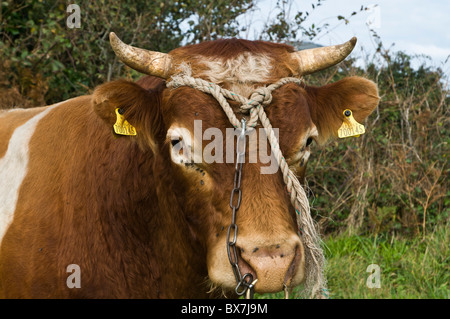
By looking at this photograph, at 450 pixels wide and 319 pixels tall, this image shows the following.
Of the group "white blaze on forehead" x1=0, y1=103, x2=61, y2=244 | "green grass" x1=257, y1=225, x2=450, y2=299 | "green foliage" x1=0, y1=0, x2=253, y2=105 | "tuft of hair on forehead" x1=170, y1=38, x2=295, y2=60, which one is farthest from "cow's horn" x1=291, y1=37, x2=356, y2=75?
"green foliage" x1=0, y1=0, x2=253, y2=105

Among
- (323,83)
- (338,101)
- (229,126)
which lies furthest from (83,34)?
(229,126)

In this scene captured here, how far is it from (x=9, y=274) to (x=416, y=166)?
4620 millimetres

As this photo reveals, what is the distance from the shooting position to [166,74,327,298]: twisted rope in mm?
2275

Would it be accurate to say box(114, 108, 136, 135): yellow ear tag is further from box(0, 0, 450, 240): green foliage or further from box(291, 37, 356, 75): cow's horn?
box(0, 0, 450, 240): green foliage

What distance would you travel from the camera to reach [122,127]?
2.69 metres

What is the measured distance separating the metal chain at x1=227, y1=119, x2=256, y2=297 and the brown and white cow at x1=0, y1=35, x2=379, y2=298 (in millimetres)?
33

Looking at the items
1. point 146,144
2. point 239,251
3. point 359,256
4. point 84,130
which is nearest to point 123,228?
point 146,144

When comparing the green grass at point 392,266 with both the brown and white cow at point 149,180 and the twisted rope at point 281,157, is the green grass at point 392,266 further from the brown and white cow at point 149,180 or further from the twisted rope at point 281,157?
the twisted rope at point 281,157

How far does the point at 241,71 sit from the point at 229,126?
13.1 inches

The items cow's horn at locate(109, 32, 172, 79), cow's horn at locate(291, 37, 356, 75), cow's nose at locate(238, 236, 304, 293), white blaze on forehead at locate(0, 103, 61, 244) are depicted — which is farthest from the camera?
white blaze on forehead at locate(0, 103, 61, 244)

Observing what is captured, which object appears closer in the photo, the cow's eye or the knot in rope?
the knot in rope

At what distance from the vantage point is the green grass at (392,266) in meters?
4.34

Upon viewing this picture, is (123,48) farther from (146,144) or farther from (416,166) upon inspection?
(416,166)

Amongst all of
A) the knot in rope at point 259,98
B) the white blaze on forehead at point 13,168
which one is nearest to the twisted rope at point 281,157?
the knot in rope at point 259,98
